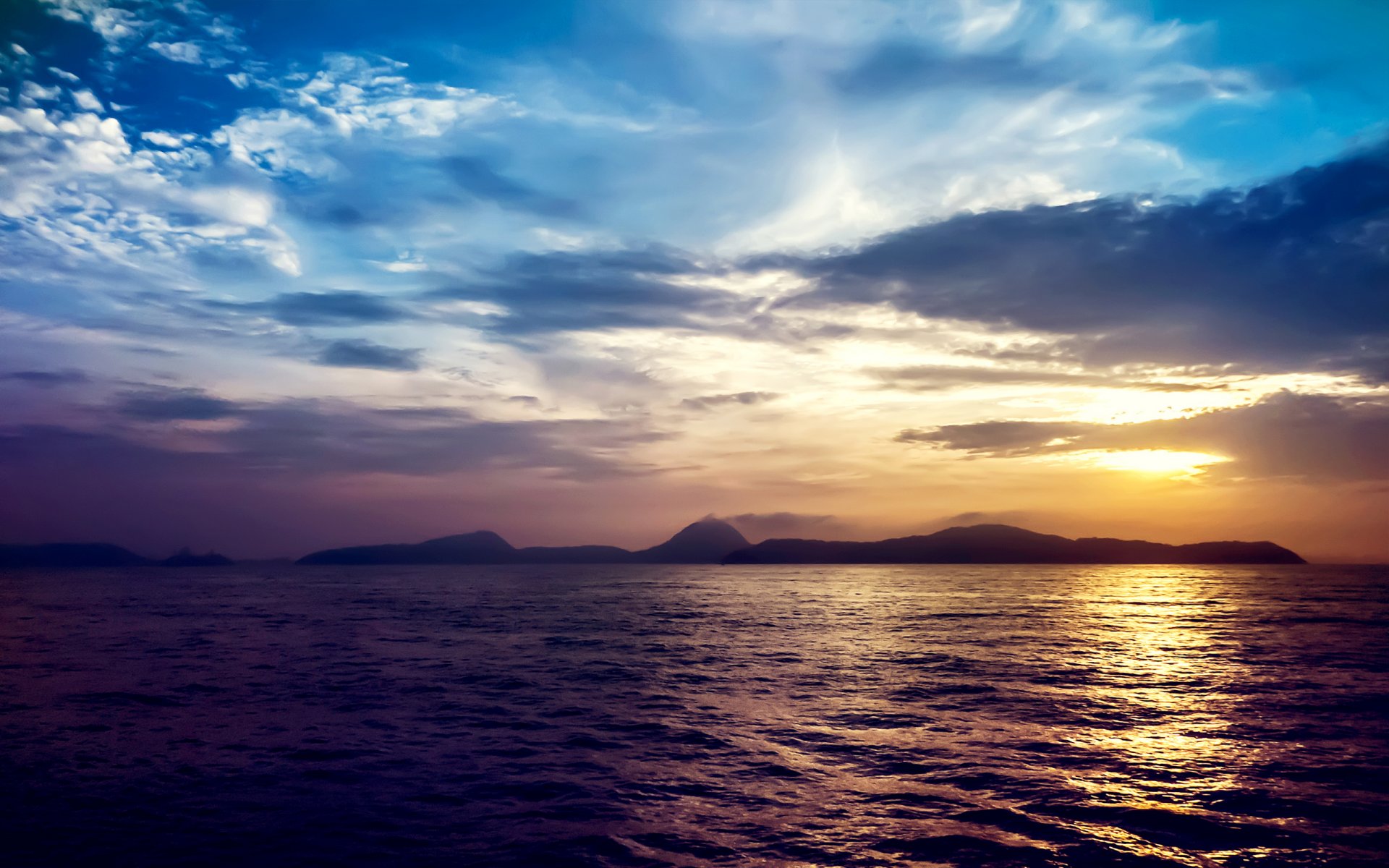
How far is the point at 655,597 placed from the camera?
118 meters

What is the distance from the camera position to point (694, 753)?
21250mm

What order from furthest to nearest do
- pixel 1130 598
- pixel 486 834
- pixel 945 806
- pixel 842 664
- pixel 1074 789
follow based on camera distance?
pixel 1130 598
pixel 842 664
pixel 1074 789
pixel 945 806
pixel 486 834

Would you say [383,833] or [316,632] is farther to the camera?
[316,632]

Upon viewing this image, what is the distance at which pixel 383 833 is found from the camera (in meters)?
15.2

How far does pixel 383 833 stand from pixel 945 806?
38.9ft

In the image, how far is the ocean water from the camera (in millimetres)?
14648

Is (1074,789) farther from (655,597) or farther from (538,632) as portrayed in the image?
(655,597)

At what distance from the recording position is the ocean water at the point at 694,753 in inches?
577

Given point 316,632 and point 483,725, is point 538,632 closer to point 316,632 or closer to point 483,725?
point 316,632

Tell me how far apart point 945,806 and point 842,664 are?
76.3ft

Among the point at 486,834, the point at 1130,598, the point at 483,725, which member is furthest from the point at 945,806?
the point at 1130,598

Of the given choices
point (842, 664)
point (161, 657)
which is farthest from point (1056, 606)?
point (161, 657)

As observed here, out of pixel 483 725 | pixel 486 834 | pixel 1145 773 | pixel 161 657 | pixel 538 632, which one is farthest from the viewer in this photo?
pixel 538 632

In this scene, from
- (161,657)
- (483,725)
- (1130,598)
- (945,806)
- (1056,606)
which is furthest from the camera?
(1130,598)
